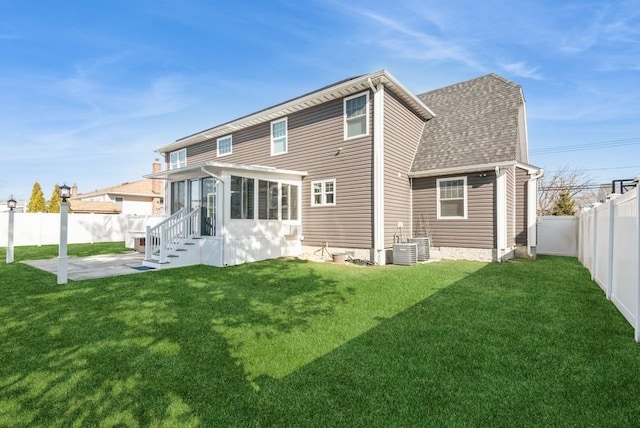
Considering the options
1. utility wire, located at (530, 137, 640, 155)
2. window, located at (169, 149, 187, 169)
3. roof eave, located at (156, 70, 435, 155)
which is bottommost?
window, located at (169, 149, 187, 169)

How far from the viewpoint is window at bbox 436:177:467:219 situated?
11.2 meters

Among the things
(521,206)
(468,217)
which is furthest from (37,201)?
(521,206)

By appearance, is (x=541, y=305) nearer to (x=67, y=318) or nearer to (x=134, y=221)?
(x=67, y=318)

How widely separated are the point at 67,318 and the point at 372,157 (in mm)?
8578

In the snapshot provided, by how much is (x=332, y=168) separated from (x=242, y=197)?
132 inches

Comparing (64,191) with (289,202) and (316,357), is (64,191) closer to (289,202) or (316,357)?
(289,202)

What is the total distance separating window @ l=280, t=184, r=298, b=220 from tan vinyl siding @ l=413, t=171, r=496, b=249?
15.0ft

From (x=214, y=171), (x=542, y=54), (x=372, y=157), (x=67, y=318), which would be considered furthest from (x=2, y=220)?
(x=542, y=54)

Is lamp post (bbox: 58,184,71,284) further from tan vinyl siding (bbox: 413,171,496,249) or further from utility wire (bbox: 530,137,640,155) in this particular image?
utility wire (bbox: 530,137,640,155)

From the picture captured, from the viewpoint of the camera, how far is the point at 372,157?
1041cm

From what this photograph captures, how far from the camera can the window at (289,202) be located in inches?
464

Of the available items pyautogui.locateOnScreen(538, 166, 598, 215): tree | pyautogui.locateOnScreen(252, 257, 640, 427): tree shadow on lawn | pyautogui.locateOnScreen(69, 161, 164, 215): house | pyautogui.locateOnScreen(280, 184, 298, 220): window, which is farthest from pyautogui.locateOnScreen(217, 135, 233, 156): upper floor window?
pyautogui.locateOnScreen(538, 166, 598, 215): tree

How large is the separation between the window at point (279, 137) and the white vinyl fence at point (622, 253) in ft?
33.5

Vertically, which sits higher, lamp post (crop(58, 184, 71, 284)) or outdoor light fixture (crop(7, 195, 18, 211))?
outdoor light fixture (crop(7, 195, 18, 211))
